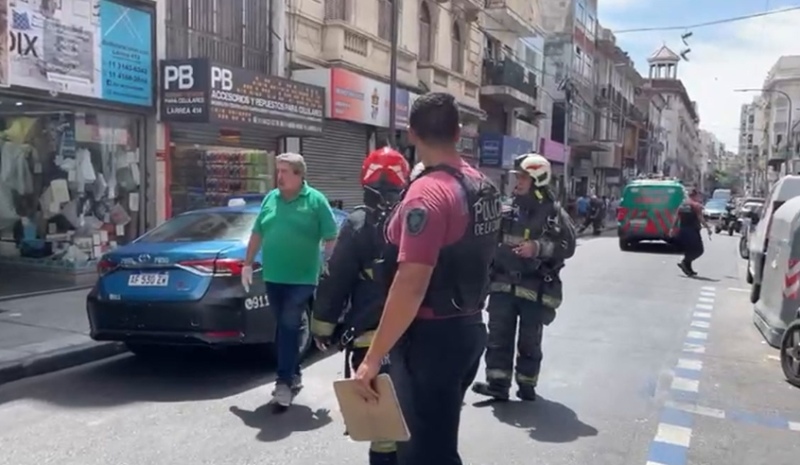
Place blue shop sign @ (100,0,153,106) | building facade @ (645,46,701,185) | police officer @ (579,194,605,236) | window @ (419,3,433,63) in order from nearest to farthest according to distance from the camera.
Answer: blue shop sign @ (100,0,153,106) < window @ (419,3,433,63) < police officer @ (579,194,605,236) < building facade @ (645,46,701,185)

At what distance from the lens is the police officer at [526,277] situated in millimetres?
5797

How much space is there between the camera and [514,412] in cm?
573

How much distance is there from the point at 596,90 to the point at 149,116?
41.3 m

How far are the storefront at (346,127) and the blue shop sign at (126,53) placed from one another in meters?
4.50

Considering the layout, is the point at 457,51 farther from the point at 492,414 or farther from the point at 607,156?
the point at 607,156

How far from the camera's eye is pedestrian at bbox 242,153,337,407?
546 centimetres

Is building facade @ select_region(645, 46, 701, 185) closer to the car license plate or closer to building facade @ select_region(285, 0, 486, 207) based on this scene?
building facade @ select_region(285, 0, 486, 207)

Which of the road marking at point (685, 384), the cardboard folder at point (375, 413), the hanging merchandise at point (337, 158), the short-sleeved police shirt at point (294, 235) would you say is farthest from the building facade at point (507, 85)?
the cardboard folder at point (375, 413)

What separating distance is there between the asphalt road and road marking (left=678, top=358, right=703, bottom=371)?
2 centimetres

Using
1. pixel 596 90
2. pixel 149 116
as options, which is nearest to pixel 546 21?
pixel 596 90

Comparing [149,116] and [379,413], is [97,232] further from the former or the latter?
[379,413]

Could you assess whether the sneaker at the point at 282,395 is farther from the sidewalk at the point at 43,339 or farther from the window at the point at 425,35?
the window at the point at 425,35

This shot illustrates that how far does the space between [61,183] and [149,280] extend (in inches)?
235

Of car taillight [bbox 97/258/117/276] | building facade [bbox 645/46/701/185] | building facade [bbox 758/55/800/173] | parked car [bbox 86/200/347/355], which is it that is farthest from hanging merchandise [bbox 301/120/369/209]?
building facade [bbox 758/55/800/173]
